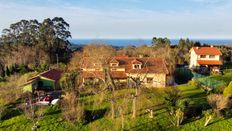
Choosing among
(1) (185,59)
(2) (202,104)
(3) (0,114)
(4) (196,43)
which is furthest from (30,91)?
(4) (196,43)

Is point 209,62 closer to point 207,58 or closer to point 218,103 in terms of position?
point 207,58

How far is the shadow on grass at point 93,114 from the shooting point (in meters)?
28.6

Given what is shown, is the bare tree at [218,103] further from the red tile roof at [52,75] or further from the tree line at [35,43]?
the tree line at [35,43]

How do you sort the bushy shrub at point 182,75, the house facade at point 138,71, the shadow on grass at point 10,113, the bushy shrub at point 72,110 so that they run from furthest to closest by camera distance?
the bushy shrub at point 182,75 < the house facade at point 138,71 < the shadow on grass at point 10,113 < the bushy shrub at point 72,110

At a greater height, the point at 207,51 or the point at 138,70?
the point at 207,51

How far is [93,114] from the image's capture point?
29.3 meters

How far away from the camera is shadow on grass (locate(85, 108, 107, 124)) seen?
93.9 feet

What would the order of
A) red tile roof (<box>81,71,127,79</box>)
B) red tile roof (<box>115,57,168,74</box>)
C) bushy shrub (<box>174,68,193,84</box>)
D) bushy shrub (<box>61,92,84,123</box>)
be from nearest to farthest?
bushy shrub (<box>61,92,84,123</box>)
red tile roof (<box>81,71,127,79</box>)
red tile roof (<box>115,57,168,74</box>)
bushy shrub (<box>174,68,193,84</box>)

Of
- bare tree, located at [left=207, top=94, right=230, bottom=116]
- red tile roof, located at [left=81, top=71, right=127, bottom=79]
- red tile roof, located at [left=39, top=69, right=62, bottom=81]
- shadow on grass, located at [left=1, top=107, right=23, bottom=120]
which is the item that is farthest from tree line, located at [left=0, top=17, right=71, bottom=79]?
bare tree, located at [left=207, top=94, right=230, bottom=116]

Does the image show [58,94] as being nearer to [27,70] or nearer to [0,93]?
[0,93]

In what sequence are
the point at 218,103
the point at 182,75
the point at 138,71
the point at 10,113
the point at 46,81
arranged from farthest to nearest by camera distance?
1. the point at 182,75
2. the point at 46,81
3. the point at 138,71
4. the point at 10,113
5. the point at 218,103

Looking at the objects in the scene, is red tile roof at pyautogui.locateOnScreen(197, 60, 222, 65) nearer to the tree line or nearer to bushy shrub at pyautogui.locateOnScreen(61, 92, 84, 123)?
the tree line

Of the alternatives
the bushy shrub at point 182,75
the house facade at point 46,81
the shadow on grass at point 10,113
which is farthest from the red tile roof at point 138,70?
the shadow on grass at point 10,113

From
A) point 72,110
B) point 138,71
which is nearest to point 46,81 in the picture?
point 138,71
